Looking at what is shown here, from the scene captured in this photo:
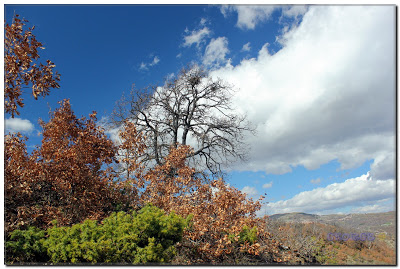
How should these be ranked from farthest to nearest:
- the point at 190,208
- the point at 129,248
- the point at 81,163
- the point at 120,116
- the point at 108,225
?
the point at 120,116, the point at 81,163, the point at 190,208, the point at 108,225, the point at 129,248

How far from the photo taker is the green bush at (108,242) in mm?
5281

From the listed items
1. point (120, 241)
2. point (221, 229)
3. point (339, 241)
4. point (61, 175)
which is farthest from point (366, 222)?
point (61, 175)

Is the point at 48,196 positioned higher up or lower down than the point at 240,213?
higher up

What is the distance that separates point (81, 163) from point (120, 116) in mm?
8570

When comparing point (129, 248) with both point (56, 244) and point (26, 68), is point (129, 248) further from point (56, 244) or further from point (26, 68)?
point (26, 68)

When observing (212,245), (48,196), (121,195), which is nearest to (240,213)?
(212,245)

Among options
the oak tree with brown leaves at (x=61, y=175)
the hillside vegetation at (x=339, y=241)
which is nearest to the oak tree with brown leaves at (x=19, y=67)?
the oak tree with brown leaves at (x=61, y=175)

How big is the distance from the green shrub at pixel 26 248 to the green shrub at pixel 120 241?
0.24 meters

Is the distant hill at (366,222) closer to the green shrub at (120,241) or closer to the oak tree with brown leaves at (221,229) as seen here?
the oak tree with brown leaves at (221,229)

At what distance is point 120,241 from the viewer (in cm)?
552

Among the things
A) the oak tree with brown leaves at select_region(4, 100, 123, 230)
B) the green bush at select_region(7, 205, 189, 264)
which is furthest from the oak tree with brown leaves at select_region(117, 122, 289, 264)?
the oak tree with brown leaves at select_region(4, 100, 123, 230)

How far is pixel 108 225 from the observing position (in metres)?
5.93

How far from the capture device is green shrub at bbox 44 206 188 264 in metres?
5.27

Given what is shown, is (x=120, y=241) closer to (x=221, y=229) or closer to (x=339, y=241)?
(x=221, y=229)
